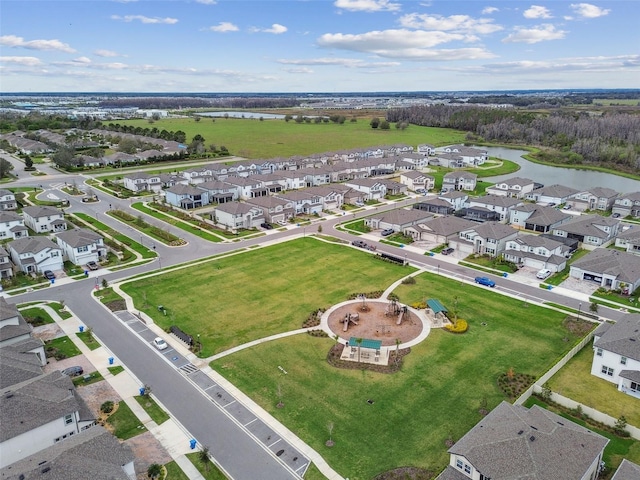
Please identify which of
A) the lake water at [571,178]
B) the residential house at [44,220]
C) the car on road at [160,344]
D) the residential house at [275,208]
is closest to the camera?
the car on road at [160,344]

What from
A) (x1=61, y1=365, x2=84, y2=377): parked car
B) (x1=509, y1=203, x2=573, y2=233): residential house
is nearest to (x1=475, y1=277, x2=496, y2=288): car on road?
(x1=509, y1=203, x2=573, y2=233): residential house

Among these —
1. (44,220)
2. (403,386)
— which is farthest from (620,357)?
(44,220)

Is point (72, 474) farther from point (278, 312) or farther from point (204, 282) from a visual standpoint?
point (204, 282)

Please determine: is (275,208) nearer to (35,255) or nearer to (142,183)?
(35,255)

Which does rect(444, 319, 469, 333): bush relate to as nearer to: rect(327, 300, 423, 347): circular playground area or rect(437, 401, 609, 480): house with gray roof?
rect(327, 300, 423, 347): circular playground area

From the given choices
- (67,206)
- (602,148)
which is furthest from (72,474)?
(602,148)

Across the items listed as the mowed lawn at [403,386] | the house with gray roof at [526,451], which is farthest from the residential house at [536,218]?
the house with gray roof at [526,451]

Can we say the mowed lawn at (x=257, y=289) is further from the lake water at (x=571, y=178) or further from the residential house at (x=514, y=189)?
the lake water at (x=571, y=178)
